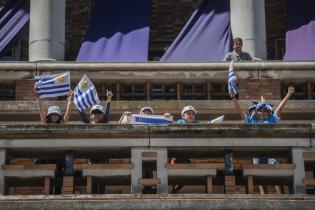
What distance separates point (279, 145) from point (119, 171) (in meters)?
2.24

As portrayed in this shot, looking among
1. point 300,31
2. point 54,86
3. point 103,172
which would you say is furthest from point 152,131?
point 300,31

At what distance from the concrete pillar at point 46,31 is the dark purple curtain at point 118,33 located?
50 centimetres

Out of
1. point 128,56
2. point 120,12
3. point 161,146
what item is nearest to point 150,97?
point 128,56

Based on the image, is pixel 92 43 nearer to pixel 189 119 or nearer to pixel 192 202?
pixel 189 119

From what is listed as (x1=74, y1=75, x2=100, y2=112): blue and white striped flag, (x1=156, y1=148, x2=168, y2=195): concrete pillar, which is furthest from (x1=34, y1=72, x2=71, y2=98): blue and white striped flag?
(x1=156, y1=148, x2=168, y2=195): concrete pillar

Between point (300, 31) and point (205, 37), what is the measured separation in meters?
1.97

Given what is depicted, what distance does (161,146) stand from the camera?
1547 cm

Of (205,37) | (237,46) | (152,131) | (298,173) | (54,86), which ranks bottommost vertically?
(298,173)

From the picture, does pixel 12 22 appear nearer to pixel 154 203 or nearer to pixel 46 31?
pixel 46 31

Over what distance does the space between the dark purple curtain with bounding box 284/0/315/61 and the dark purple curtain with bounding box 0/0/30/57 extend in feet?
17.3

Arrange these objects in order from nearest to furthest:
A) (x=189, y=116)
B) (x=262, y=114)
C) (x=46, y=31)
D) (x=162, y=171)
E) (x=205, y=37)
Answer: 1. (x=162, y=171)
2. (x=262, y=114)
3. (x=189, y=116)
4. (x=46, y=31)
5. (x=205, y=37)

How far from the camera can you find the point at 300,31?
22.5 metres

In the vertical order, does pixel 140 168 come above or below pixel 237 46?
below

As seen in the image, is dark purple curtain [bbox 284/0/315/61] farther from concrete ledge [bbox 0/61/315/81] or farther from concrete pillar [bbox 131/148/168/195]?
concrete pillar [bbox 131/148/168/195]
